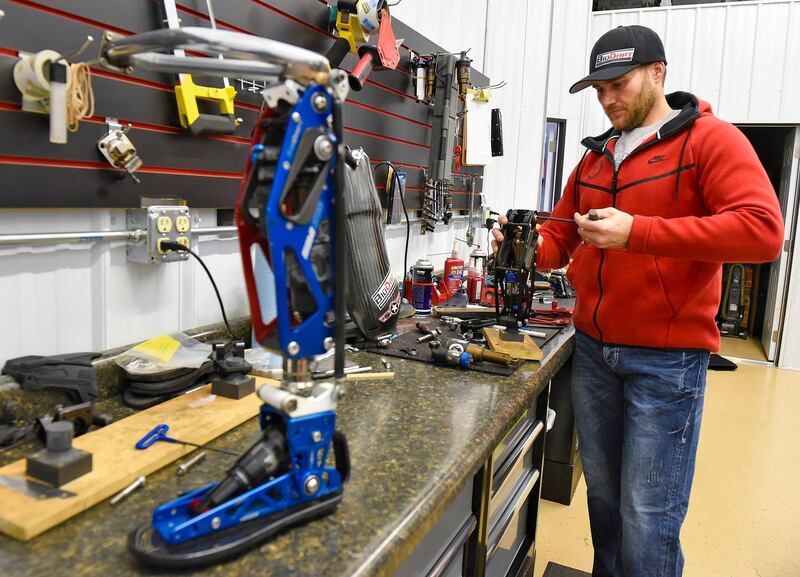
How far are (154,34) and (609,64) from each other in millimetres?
1281

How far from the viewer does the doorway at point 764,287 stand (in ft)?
15.5

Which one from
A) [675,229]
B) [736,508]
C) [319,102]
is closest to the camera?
[319,102]

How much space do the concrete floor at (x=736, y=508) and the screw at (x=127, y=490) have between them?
5.75 ft

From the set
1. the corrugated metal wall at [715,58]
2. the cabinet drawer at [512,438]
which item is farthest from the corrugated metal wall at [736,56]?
the cabinet drawer at [512,438]

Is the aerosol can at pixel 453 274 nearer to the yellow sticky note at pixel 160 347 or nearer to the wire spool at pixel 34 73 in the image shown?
the yellow sticky note at pixel 160 347

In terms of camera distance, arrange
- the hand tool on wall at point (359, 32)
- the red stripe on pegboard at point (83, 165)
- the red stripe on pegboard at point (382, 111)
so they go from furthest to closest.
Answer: the red stripe on pegboard at point (382, 111)
the hand tool on wall at point (359, 32)
the red stripe on pegboard at point (83, 165)

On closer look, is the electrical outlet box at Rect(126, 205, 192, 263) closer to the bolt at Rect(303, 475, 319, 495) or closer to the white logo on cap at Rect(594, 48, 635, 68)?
the bolt at Rect(303, 475, 319, 495)

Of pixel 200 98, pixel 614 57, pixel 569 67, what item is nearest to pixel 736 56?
pixel 569 67

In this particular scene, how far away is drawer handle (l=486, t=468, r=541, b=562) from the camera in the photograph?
1.51 meters

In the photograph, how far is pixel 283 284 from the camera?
28.1 inches

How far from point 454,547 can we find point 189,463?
0.59 m

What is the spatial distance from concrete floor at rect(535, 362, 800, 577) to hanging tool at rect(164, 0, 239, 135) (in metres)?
1.88

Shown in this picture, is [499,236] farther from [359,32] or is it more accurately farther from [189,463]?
Result: [189,463]

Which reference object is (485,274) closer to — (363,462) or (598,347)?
(598,347)
